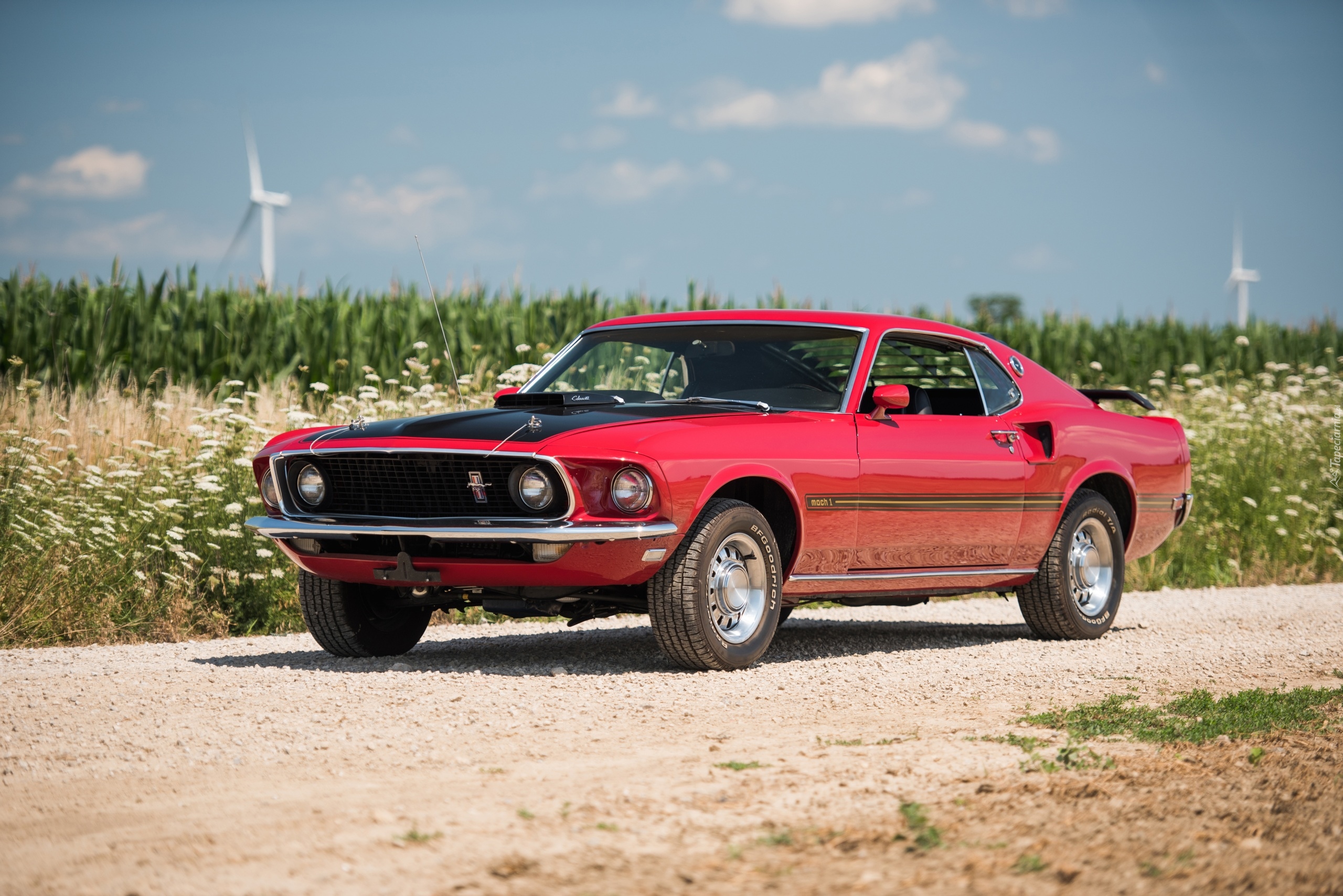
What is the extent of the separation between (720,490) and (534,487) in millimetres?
941

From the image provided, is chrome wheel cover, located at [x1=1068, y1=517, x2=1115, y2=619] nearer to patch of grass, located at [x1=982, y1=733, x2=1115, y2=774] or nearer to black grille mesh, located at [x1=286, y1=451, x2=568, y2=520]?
patch of grass, located at [x1=982, y1=733, x2=1115, y2=774]

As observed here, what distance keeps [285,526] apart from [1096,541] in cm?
480

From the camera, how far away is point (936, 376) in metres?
8.83

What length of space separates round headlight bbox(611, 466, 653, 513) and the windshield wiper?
3.35 ft

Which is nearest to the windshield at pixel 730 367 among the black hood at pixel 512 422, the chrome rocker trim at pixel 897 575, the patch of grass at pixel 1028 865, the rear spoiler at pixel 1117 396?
the black hood at pixel 512 422

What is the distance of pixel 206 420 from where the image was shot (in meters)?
11.8

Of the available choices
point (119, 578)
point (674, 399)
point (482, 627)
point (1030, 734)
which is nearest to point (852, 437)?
point (674, 399)

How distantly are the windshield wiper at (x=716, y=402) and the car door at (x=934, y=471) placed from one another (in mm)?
514

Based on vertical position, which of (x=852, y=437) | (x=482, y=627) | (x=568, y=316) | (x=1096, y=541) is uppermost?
(x=568, y=316)

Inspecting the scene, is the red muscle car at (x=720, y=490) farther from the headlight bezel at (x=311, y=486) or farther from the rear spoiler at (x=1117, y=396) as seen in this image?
the rear spoiler at (x=1117, y=396)

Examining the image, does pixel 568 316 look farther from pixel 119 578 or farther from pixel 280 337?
pixel 119 578

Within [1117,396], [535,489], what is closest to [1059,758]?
[535,489]

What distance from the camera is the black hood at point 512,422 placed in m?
6.75

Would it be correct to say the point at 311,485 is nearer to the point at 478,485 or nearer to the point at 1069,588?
the point at 478,485
